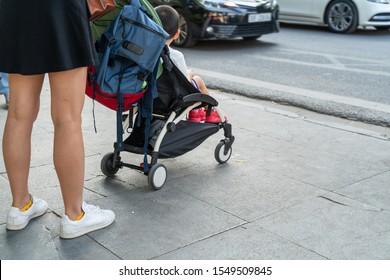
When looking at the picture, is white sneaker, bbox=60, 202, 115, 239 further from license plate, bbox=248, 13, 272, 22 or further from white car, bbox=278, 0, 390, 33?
white car, bbox=278, 0, 390, 33

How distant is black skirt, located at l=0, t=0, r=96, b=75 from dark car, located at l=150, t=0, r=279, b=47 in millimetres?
7676

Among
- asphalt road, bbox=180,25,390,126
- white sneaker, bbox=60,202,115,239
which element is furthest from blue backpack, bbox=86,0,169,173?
asphalt road, bbox=180,25,390,126

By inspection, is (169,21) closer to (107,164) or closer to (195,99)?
(195,99)

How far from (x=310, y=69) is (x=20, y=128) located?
6167 mm

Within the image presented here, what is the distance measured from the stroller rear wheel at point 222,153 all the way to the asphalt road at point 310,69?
2034 millimetres

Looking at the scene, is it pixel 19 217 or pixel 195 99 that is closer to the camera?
pixel 19 217

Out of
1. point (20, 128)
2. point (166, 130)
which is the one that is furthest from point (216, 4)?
point (20, 128)

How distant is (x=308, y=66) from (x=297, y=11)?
490cm

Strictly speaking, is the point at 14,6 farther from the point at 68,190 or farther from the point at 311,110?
the point at 311,110

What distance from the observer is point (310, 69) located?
28.5 feet

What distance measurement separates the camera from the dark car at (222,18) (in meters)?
10.5

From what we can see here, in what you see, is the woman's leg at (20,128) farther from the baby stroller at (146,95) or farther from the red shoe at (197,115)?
the red shoe at (197,115)

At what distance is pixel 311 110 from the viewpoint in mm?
6348
